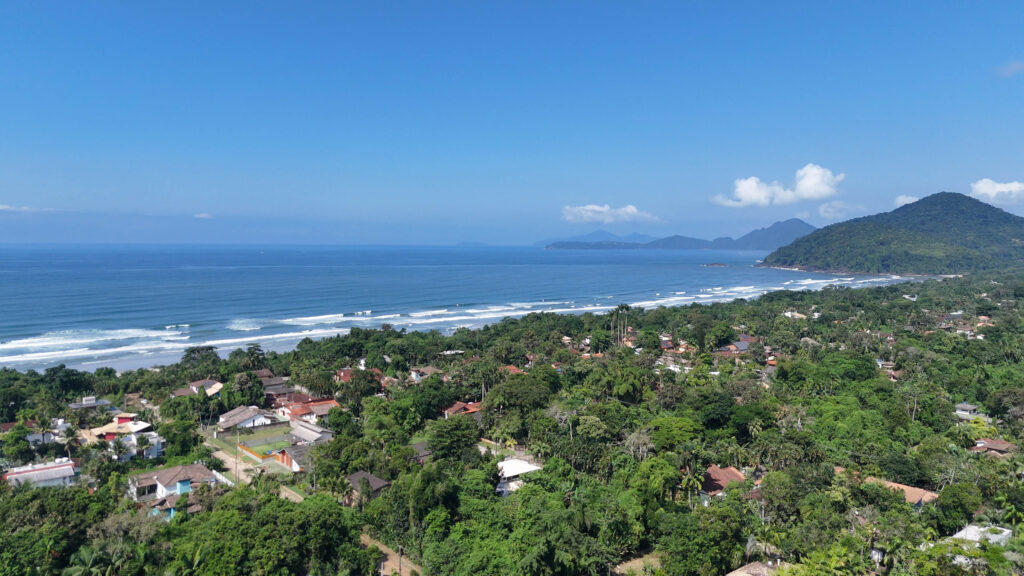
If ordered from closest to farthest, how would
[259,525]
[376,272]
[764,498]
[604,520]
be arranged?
[259,525] < [604,520] < [764,498] < [376,272]

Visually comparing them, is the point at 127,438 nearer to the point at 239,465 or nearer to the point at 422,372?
the point at 239,465

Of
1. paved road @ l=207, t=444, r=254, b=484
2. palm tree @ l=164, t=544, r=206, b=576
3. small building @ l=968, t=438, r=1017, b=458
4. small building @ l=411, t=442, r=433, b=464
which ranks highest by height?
small building @ l=968, t=438, r=1017, b=458

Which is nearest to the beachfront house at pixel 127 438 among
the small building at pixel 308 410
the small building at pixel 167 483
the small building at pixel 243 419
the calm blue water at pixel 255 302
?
the small building at pixel 167 483

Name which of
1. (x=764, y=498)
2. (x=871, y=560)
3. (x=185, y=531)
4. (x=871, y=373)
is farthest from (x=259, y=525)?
(x=871, y=373)

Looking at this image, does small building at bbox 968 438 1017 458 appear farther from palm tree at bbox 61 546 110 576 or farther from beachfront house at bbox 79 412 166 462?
beachfront house at bbox 79 412 166 462

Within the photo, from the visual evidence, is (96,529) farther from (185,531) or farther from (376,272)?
(376,272)

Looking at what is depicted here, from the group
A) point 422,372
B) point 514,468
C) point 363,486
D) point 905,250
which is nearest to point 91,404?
point 422,372

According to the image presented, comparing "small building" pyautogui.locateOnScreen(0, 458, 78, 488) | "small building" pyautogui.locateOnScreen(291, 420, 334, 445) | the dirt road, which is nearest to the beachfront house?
"small building" pyautogui.locateOnScreen(0, 458, 78, 488)
